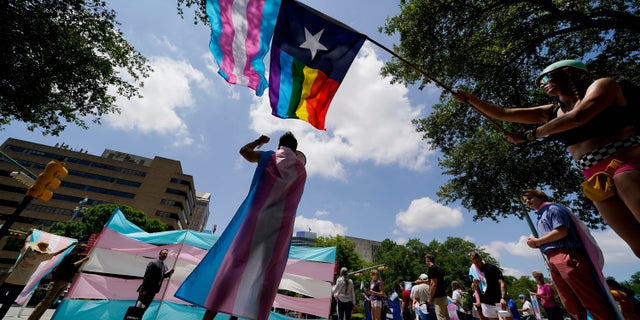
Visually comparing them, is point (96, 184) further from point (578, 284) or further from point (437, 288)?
point (578, 284)

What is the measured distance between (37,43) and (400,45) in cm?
1323

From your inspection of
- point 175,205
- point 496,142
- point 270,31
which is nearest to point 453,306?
point 496,142

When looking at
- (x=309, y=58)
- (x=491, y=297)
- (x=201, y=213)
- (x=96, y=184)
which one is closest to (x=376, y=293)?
(x=491, y=297)

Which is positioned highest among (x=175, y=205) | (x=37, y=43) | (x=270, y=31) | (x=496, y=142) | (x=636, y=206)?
(x=175, y=205)

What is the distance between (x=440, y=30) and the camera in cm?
933

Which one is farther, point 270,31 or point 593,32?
point 593,32

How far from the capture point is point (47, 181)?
6375mm

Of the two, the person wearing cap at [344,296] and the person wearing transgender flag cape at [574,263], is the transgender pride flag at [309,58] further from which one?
the person wearing cap at [344,296]

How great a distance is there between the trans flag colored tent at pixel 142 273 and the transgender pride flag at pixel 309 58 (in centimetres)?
676

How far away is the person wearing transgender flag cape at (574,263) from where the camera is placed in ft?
7.27

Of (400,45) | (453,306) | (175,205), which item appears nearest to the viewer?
(400,45)

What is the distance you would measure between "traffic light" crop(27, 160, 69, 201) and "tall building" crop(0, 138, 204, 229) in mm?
60810

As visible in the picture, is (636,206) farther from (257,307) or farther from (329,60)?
(329,60)

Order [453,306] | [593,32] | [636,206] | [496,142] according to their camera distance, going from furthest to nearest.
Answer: [453,306] < [496,142] < [593,32] < [636,206]
